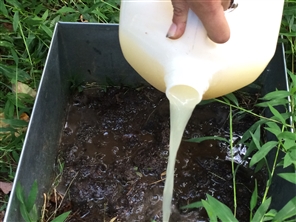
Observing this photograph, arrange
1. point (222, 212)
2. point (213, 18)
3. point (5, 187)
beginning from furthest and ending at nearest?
point (5, 187) < point (222, 212) < point (213, 18)

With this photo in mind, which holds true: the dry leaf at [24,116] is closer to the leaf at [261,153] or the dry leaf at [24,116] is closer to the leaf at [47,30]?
the leaf at [47,30]

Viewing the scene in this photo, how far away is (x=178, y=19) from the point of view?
0.57 metres

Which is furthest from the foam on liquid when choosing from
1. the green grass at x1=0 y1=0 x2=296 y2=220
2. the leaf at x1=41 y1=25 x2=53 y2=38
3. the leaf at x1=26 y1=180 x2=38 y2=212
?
the leaf at x1=41 y1=25 x2=53 y2=38

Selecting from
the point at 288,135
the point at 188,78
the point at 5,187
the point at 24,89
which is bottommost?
the point at 5,187

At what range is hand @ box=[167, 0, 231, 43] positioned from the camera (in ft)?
1.70

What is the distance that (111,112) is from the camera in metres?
1.05

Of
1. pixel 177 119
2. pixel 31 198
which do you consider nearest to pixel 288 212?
pixel 177 119

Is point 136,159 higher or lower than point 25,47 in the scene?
lower

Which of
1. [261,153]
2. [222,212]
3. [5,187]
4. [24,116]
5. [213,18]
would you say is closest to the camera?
[213,18]

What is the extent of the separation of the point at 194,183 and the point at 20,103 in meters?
0.46

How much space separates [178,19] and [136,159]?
47cm

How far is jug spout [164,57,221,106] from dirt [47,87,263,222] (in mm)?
360

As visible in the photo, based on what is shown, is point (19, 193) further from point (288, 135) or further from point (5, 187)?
point (288, 135)

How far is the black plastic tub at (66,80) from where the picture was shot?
78cm
